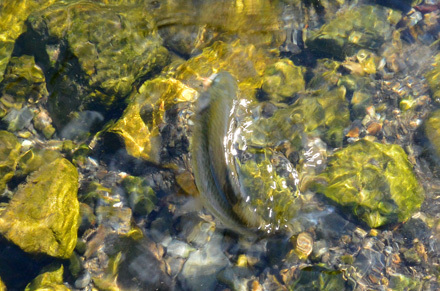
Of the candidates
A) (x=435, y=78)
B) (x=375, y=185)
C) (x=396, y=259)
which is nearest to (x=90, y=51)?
(x=375, y=185)

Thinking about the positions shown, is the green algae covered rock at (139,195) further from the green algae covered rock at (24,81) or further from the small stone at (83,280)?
the green algae covered rock at (24,81)

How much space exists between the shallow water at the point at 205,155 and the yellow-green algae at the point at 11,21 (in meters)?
0.02

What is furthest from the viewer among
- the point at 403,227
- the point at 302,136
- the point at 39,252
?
the point at 302,136

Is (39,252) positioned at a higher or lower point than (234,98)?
lower

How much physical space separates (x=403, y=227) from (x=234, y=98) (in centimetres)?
273

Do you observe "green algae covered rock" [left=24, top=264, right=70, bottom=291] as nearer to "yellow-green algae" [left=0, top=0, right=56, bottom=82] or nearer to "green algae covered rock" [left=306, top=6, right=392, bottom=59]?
"yellow-green algae" [left=0, top=0, right=56, bottom=82]

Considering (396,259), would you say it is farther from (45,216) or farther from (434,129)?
(45,216)

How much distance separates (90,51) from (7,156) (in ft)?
5.29

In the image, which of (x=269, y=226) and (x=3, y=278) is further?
(x=269, y=226)

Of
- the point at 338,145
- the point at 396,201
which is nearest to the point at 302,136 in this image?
the point at 338,145

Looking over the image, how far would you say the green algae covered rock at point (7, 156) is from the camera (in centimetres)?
378

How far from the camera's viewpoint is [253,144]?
4.35 metres

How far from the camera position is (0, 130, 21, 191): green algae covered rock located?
12.4 feet

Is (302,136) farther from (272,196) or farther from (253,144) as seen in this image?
(272,196)
